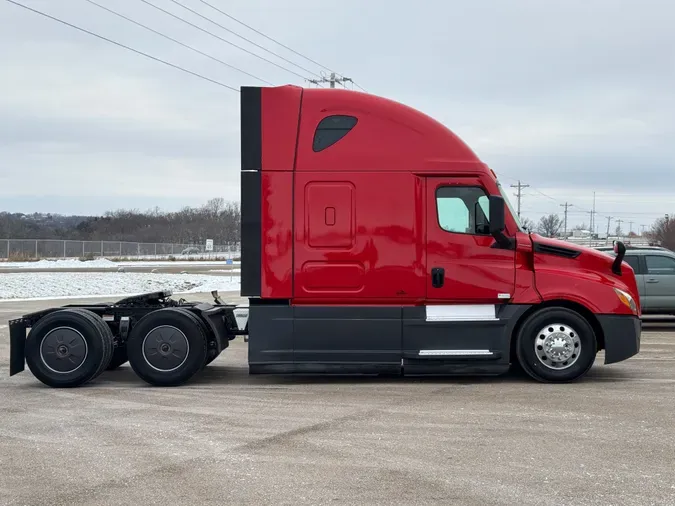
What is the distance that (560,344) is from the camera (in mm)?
9055

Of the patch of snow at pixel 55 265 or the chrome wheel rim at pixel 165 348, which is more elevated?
the patch of snow at pixel 55 265

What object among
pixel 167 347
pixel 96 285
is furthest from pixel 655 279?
pixel 96 285

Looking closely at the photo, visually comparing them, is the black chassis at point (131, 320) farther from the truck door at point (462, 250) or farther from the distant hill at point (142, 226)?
the distant hill at point (142, 226)

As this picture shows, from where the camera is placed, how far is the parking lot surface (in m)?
5.19

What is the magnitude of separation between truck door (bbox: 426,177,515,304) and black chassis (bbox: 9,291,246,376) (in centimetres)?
273

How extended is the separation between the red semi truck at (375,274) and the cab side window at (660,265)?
24.4 feet

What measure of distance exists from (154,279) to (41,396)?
2720 cm

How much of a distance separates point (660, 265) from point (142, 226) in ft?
349

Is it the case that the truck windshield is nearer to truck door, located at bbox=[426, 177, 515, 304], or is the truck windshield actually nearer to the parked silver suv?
Result: truck door, located at bbox=[426, 177, 515, 304]

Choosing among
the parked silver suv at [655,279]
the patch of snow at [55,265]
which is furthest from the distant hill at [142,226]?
the parked silver suv at [655,279]

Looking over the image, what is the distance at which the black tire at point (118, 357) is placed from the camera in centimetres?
978

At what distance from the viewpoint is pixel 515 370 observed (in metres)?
10.3

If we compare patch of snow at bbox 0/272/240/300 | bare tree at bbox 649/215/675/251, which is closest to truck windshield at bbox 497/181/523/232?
patch of snow at bbox 0/272/240/300

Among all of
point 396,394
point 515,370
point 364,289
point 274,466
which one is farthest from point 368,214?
point 274,466
